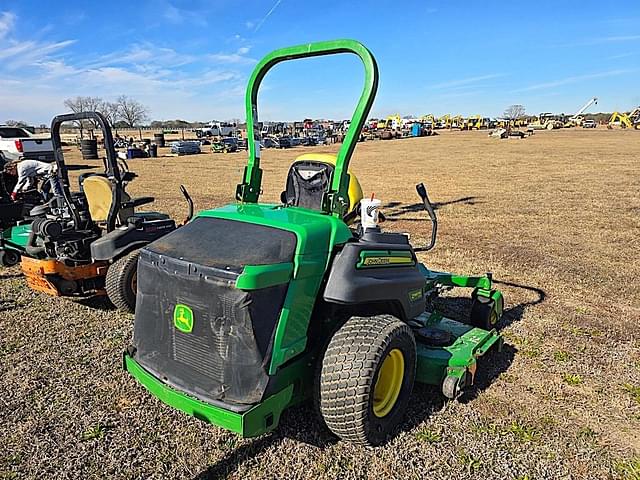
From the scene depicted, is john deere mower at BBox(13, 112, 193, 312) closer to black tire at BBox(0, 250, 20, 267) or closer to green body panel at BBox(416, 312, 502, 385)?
black tire at BBox(0, 250, 20, 267)

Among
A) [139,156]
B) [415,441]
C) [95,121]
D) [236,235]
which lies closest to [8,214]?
[95,121]

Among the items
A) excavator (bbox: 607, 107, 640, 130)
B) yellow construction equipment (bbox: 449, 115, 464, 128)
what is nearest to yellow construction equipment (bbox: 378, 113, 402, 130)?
yellow construction equipment (bbox: 449, 115, 464, 128)

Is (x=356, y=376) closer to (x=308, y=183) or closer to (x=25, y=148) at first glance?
(x=308, y=183)

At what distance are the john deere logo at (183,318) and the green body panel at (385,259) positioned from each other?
99 cm

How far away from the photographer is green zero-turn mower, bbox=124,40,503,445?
2627mm

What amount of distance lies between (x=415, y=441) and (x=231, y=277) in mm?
1601

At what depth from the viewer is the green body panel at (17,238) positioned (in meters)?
6.25

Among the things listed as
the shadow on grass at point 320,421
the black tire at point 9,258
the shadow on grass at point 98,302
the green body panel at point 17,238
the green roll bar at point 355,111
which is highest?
the green roll bar at point 355,111

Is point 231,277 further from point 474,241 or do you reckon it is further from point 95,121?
point 474,241

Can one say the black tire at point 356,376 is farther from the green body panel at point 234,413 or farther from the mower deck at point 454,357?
the mower deck at point 454,357

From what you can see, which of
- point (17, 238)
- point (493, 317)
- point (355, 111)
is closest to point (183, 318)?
point (355, 111)

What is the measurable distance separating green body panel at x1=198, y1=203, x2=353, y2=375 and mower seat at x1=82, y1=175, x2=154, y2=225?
320 cm

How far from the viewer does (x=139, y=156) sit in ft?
103

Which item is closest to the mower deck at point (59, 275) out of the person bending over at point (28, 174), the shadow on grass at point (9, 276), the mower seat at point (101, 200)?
the mower seat at point (101, 200)
